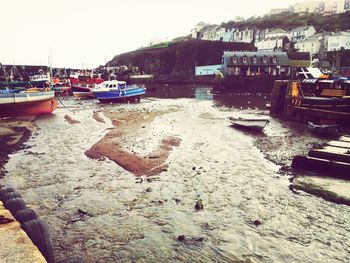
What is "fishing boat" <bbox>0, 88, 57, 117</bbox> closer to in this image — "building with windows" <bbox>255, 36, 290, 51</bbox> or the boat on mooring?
the boat on mooring

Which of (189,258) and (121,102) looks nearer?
(189,258)

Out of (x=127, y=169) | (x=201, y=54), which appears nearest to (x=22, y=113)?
(x=127, y=169)

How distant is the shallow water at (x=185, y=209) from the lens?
25.6 feet

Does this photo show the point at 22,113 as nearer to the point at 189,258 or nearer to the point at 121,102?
the point at 121,102

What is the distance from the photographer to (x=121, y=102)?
A: 159 ft

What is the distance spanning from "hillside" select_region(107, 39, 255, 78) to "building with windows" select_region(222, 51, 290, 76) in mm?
28909

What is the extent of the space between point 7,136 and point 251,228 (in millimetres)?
19637

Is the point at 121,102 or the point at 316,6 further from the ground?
the point at 316,6

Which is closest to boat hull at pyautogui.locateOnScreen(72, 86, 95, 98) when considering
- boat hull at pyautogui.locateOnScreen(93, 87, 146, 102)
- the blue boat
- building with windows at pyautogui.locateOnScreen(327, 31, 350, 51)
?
the blue boat

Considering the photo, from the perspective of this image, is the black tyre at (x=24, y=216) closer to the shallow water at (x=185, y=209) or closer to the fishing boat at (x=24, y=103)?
the shallow water at (x=185, y=209)

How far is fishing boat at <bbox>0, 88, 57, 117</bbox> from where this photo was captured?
99.9ft

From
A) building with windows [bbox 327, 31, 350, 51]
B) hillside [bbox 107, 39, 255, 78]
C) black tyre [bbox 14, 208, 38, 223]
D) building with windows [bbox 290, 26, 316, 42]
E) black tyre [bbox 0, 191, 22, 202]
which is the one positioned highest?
building with windows [bbox 290, 26, 316, 42]

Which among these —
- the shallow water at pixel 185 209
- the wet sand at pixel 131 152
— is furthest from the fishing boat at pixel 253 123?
the wet sand at pixel 131 152

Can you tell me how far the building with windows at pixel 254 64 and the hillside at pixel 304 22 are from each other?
64.6 m
